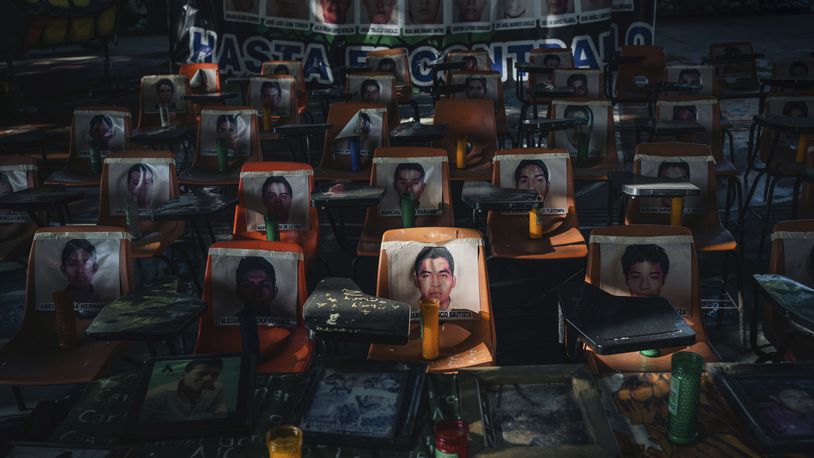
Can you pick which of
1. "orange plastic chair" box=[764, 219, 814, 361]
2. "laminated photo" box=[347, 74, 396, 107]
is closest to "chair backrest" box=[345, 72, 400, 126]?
"laminated photo" box=[347, 74, 396, 107]

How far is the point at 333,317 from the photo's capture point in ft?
9.15

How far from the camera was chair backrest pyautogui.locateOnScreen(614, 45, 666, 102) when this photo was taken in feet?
31.6

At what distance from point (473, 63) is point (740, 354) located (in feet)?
20.0

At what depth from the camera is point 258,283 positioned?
12.1 ft

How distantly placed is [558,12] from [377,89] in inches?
219

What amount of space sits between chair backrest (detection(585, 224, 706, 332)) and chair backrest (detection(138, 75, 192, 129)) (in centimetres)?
585

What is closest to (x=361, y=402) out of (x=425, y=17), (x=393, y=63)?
(x=393, y=63)

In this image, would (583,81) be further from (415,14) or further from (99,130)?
(415,14)

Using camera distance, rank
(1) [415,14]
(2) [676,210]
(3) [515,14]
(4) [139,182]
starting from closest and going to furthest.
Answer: (2) [676,210]
(4) [139,182]
(3) [515,14]
(1) [415,14]

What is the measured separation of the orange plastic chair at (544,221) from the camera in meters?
4.98

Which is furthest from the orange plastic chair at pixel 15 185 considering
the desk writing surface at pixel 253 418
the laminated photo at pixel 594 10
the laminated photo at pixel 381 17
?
the laminated photo at pixel 594 10

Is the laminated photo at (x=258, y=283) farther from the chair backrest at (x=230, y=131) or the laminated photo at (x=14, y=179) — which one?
the chair backrest at (x=230, y=131)

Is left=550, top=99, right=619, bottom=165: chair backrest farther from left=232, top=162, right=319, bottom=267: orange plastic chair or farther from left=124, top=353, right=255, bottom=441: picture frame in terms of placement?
left=124, top=353, right=255, bottom=441: picture frame

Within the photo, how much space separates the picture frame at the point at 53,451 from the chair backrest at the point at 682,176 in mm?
3604
